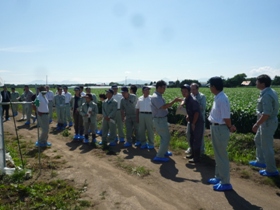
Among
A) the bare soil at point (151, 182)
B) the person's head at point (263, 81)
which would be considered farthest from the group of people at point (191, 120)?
the bare soil at point (151, 182)

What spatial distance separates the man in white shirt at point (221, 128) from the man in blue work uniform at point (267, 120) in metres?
1.06

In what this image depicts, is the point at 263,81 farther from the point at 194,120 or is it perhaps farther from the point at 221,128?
the point at 194,120

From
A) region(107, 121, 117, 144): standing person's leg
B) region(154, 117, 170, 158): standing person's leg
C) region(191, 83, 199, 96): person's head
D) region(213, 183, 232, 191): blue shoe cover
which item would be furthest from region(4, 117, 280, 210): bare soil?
region(191, 83, 199, 96): person's head

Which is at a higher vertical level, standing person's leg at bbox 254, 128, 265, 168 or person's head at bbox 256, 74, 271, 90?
person's head at bbox 256, 74, 271, 90

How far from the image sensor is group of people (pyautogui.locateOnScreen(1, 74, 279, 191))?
508 centimetres

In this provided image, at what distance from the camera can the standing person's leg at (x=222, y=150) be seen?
501cm

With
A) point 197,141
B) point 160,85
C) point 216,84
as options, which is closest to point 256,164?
point 197,141

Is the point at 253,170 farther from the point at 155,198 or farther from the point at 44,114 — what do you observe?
the point at 44,114

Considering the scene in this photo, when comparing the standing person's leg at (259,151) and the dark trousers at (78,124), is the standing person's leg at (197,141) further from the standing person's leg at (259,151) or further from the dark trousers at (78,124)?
the dark trousers at (78,124)

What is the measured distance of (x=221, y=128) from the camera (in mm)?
5004

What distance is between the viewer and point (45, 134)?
883 centimetres

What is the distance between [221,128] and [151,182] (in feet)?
6.28

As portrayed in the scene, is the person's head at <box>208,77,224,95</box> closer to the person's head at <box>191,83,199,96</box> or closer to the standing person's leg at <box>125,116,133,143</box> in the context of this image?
the person's head at <box>191,83,199,96</box>

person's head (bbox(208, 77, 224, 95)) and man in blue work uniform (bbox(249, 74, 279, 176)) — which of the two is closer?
person's head (bbox(208, 77, 224, 95))
